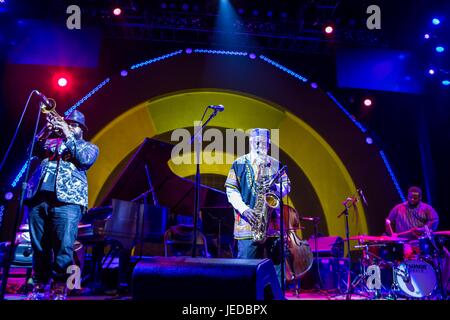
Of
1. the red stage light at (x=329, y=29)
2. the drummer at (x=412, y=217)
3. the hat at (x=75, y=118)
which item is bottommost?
the drummer at (x=412, y=217)

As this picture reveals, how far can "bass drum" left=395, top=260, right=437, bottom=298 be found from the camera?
6168mm

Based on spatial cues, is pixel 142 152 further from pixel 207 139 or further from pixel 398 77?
pixel 398 77

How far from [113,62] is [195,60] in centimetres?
190

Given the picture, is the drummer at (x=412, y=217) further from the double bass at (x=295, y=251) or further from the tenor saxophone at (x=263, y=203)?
the tenor saxophone at (x=263, y=203)

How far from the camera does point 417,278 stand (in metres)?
6.23

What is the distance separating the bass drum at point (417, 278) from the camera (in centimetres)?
617

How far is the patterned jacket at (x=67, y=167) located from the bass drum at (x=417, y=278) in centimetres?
532

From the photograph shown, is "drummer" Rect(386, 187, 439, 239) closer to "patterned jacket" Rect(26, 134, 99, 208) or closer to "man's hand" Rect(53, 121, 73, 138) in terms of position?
"patterned jacket" Rect(26, 134, 99, 208)

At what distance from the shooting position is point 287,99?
905 centimetres

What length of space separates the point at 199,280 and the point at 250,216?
1599 millimetres

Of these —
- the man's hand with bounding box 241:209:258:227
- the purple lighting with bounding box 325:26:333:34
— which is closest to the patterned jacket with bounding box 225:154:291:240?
the man's hand with bounding box 241:209:258:227

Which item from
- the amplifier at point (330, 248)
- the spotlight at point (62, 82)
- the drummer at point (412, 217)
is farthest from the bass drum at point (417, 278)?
the spotlight at point (62, 82)

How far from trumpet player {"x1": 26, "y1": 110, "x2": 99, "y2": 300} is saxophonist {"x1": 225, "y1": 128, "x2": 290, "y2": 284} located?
59.8 inches
